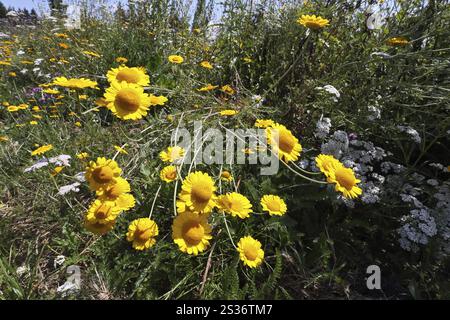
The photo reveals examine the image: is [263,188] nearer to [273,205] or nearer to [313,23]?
[273,205]

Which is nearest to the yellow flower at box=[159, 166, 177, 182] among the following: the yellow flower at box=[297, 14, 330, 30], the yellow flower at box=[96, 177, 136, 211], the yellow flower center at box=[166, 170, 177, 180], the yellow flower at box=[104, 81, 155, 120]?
the yellow flower center at box=[166, 170, 177, 180]

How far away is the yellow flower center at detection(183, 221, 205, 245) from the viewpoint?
1.07 metres

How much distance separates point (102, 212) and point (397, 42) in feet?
5.51

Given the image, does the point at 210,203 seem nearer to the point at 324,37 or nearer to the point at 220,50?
the point at 324,37

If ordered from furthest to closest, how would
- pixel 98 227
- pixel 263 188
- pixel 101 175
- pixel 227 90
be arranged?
pixel 227 90
pixel 263 188
pixel 98 227
pixel 101 175

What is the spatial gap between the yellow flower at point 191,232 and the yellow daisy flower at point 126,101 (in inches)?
15.2

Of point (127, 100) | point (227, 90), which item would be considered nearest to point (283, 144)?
point (127, 100)

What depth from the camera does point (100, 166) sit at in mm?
1058

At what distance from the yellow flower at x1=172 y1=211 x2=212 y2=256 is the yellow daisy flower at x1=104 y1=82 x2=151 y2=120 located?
15.2 inches

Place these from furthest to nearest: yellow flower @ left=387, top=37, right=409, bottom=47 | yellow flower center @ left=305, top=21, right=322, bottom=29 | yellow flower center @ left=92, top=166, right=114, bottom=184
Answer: yellow flower @ left=387, top=37, right=409, bottom=47 → yellow flower center @ left=305, top=21, right=322, bottom=29 → yellow flower center @ left=92, top=166, right=114, bottom=184

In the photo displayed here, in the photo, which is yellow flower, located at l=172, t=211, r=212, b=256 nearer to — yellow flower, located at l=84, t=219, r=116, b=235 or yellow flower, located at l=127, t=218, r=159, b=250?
yellow flower, located at l=127, t=218, r=159, b=250

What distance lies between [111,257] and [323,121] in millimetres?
1175

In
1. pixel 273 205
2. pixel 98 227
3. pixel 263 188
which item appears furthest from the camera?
pixel 263 188

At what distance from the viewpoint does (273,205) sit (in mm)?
1280
